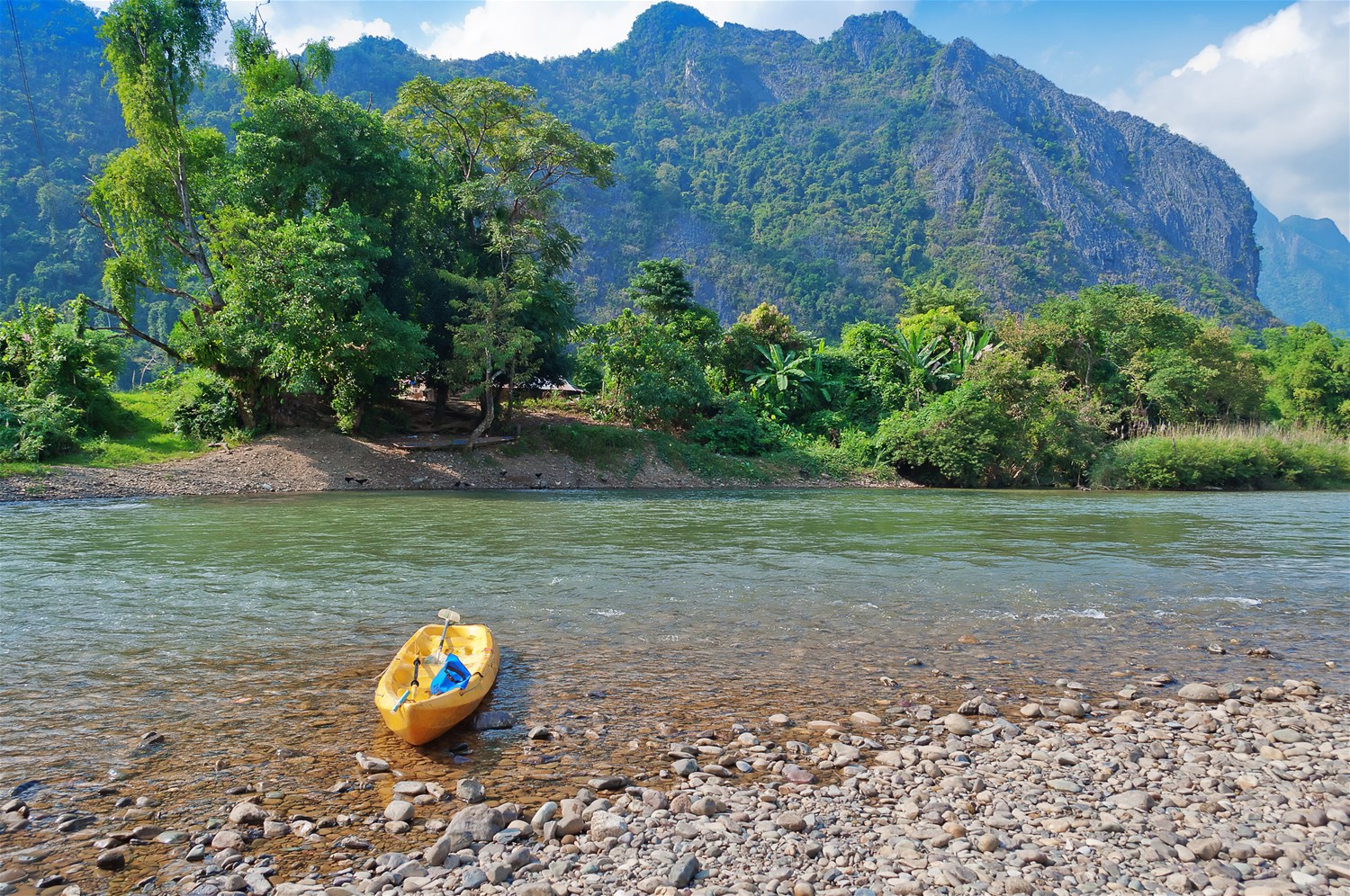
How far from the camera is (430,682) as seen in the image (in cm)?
688

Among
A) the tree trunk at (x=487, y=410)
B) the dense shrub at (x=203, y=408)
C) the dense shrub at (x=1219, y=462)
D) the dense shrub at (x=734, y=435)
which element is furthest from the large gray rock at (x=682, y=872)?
the dense shrub at (x=1219, y=462)

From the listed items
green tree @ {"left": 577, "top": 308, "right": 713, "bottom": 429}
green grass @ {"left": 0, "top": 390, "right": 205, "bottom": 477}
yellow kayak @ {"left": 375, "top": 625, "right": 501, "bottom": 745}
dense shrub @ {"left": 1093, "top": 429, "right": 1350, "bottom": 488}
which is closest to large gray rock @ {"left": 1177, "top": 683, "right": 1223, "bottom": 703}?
yellow kayak @ {"left": 375, "top": 625, "right": 501, "bottom": 745}

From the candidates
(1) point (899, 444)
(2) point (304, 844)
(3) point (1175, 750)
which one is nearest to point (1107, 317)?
(1) point (899, 444)

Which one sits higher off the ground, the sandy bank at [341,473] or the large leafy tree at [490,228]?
the large leafy tree at [490,228]

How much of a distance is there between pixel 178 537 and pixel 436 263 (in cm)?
1624

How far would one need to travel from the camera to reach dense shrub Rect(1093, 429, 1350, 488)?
33.7 metres

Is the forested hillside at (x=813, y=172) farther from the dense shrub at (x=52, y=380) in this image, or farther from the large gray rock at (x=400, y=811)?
the large gray rock at (x=400, y=811)

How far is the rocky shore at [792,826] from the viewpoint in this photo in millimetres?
4355

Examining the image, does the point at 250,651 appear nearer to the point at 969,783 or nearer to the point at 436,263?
the point at 969,783

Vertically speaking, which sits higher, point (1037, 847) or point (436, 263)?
point (436, 263)

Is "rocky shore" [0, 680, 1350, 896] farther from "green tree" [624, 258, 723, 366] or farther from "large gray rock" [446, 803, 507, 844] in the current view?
"green tree" [624, 258, 723, 366]

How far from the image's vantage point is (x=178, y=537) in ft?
52.4

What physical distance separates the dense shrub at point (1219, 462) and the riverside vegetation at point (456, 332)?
0.38 feet

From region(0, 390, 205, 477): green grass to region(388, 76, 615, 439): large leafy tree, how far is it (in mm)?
8620
